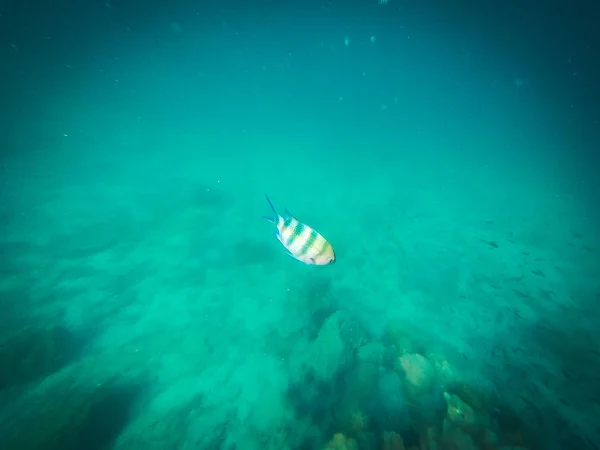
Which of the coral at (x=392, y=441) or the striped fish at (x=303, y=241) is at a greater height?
the striped fish at (x=303, y=241)

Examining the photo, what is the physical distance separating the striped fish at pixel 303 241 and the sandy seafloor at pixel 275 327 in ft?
14.6

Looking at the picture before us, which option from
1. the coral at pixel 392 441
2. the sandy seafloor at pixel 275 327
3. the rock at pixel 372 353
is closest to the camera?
the coral at pixel 392 441

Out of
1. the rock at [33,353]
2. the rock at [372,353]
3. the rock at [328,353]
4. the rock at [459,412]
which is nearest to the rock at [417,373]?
the rock at [372,353]

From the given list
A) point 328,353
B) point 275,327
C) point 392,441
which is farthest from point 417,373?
point 275,327

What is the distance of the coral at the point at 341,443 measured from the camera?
5047 mm

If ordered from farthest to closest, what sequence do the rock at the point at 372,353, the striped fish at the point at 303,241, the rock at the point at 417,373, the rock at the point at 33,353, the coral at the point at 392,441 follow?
the rock at the point at 372,353, the rock at the point at 33,353, the rock at the point at 417,373, the coral at the point at 392,441, the striped fish at the point at 303,241

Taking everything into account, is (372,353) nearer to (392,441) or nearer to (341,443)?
(392,441)

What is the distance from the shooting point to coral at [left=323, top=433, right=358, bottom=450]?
16.6ft

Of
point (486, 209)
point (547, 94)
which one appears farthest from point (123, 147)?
point (547, 94)

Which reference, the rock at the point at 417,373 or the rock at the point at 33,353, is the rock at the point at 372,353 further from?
the rock at the point at 33,353

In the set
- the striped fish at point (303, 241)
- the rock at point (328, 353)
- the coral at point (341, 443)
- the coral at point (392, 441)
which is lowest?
the rock at point (328, 353)

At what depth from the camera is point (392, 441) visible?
4961 mm

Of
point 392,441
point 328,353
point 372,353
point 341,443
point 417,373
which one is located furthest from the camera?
point 372,353

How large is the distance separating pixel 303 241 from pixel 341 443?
463 centimetres
